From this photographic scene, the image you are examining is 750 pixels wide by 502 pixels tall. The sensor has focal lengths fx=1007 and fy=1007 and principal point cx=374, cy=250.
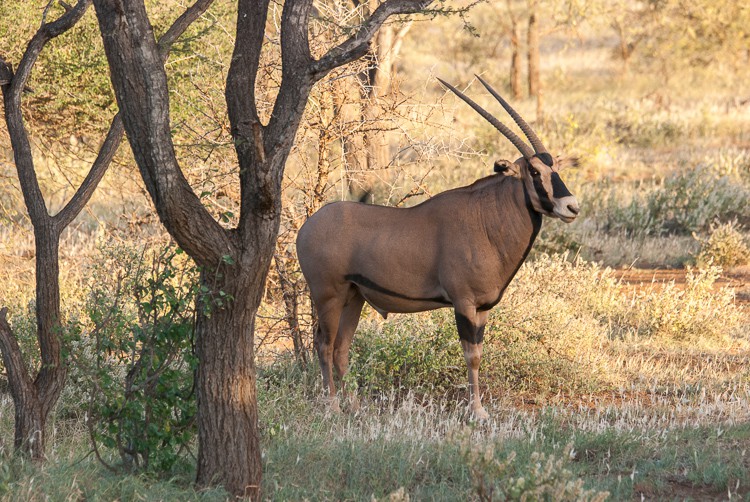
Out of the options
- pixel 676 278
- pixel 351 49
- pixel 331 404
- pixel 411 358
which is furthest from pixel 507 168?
pixel 676 278

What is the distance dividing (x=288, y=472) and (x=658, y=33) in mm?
29481

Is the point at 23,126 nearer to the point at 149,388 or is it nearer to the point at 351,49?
the point at 149,388

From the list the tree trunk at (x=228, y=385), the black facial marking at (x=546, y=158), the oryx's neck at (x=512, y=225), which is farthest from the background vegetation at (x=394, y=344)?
the black facial marking at (x=546, y=158)

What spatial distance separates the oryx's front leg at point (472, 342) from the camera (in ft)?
23.1

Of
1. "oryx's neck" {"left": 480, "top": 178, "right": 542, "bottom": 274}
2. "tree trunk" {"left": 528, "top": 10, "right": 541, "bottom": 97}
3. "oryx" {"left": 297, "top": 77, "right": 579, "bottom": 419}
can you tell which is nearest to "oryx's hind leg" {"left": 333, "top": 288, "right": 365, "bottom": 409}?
"oryx" {"left": 297, "top": 77, "right": 579, "bottom": 419}

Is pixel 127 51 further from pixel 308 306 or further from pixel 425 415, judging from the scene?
pixel 308 306

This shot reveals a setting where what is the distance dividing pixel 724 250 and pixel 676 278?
86 centimetres

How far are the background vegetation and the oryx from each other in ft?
2.23

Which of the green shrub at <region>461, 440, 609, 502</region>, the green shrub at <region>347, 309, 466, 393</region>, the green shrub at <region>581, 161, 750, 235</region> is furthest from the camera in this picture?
the green shrub at <region>581, 161, 750, 235</region>

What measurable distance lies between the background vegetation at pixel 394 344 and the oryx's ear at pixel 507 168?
1.19 m

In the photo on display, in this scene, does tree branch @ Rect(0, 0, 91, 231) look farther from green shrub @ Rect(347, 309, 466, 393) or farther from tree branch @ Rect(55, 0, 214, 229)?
green shrub @ Rect(347, 309, 466, 393)

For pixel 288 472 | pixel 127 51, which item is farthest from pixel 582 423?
pixel 127 51

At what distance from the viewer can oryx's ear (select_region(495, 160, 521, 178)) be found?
693cm

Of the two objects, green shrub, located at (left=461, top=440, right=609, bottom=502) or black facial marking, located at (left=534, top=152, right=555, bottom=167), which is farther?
black facial marking, located at (left=534, top=152, right=555, bottom=167)
